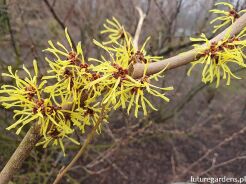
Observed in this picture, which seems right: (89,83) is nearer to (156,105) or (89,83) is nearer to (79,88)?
(79,88)

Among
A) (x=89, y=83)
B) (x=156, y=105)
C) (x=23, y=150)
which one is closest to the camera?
(x=89, y=83)

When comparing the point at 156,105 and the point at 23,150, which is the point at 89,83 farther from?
the point at 156,105

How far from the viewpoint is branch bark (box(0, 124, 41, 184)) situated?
1.17 m

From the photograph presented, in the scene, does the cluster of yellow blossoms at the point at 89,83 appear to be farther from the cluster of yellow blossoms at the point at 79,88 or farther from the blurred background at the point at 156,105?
the blurred background at the point at 156,105

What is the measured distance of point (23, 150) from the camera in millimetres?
1185

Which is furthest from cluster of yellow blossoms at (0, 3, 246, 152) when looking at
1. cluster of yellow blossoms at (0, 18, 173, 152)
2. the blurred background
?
the blurred background

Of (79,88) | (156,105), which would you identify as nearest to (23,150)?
(79,88)

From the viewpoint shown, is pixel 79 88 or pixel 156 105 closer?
pixel 79 88

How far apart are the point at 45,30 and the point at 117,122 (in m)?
1.46

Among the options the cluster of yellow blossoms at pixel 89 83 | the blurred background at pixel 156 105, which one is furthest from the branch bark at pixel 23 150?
the blurred background at pixel 156 105

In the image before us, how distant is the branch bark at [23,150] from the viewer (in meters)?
1.17

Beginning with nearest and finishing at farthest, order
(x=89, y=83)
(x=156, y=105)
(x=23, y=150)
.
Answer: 1. (x=89, y=83)
2. (x=23, y=150)
3. (x=156, y=105)

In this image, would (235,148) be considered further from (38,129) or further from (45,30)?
(38,129)

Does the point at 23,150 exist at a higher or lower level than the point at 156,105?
lower
